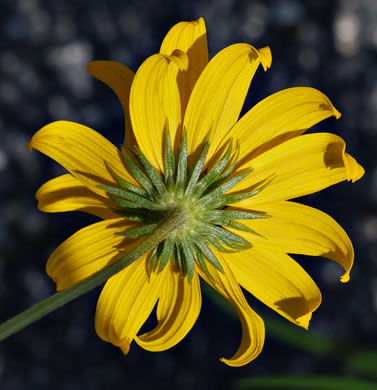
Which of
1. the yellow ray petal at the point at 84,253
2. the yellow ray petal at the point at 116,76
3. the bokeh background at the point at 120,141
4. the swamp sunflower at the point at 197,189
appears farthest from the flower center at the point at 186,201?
the bokeh background at the point at 120,141

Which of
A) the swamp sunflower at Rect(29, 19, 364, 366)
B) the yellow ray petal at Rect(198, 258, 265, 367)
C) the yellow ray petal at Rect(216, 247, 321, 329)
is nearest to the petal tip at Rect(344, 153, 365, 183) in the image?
the swamp sunflower at Rect(29, 19, 364, 366)

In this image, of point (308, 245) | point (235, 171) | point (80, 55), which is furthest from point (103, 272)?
point (80, 55)

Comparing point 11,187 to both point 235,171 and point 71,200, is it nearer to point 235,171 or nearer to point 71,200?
point 71,200

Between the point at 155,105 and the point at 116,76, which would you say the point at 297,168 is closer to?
the point at 155,105

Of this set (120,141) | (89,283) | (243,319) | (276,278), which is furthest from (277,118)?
(120,141)

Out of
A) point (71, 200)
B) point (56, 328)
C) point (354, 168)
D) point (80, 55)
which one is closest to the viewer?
point (354, 168)

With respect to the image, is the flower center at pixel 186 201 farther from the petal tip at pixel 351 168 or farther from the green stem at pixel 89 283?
the petal tip at pixel 351 168
